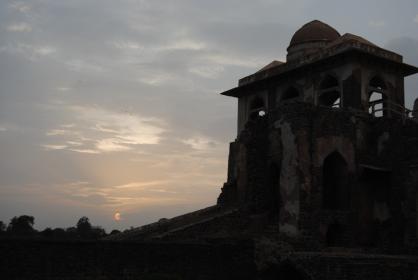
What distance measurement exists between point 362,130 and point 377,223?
9.79ft

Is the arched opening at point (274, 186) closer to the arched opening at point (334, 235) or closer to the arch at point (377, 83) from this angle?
the arched opening at point (334, 235)

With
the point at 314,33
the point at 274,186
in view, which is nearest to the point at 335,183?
the point at 274,186

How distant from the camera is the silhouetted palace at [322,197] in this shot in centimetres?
1404

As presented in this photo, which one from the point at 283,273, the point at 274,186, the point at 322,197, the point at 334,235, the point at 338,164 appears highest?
the point at 338,164

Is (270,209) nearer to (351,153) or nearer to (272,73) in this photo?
(351,153)

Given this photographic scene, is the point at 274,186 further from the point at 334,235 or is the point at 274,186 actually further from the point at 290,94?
the point at 290,94

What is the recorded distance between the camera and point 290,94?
24.8 metres

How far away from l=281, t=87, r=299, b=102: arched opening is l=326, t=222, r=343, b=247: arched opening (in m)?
7.87

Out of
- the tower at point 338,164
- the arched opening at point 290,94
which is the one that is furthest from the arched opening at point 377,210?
the arched opening at point 290,94

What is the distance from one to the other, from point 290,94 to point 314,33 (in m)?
2.81

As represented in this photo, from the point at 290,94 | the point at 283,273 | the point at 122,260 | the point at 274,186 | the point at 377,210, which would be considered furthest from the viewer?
the point at 290,94

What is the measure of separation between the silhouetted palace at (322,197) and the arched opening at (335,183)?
3cm

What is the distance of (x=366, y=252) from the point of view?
16.4m

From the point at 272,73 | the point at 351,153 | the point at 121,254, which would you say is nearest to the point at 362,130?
the point at 351,153
